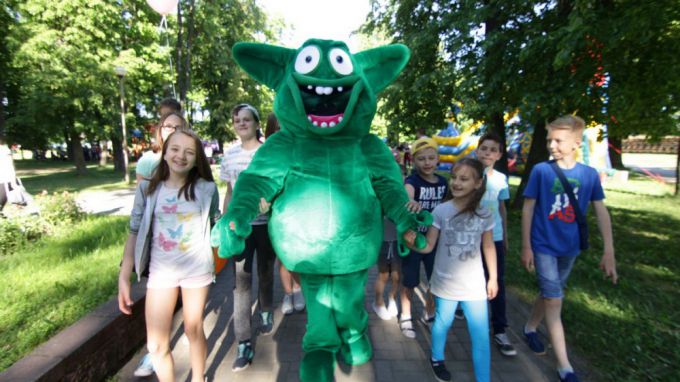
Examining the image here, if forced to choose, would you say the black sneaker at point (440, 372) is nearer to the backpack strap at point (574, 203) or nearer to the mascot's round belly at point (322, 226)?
the mascot's round belly at point (322, 226)

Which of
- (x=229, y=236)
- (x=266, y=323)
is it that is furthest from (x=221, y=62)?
(x=229, y=236)

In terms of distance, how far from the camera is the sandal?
3273 mm

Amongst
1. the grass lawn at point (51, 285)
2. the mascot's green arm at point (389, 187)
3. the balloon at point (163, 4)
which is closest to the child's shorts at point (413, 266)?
the mascot's green arm at point (389, 187)

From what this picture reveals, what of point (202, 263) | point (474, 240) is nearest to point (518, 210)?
point (474, 240)

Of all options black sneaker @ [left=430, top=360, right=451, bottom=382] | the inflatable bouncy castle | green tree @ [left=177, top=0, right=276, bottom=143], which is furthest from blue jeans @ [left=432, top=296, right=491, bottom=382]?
green tree @ [left=177, top=0, right=276, bottom=143]

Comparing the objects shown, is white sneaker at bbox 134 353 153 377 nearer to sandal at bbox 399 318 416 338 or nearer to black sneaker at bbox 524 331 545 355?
sandal at bbox 399 318 416 338

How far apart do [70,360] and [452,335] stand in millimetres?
3049

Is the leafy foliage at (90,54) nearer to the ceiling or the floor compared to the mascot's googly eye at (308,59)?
nearer to the ceiling

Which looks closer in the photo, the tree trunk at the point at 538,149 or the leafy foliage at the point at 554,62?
the leafy foliage at the point at 554,62

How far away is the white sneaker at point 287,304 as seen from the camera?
374 centimetres

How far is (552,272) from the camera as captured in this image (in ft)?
8.73

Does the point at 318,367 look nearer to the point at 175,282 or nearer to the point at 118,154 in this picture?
the point at 175,282

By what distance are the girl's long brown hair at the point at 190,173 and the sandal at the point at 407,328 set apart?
227 cm

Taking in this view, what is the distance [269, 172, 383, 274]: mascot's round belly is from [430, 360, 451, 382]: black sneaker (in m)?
1.18
